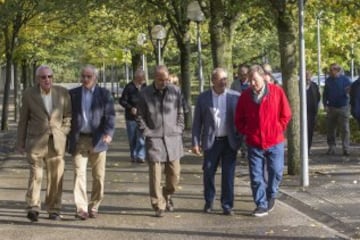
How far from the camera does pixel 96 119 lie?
9.80 m

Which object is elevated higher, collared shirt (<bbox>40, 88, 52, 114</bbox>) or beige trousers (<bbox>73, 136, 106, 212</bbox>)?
collared shirt (<bbox>40, 88, 52, 114</bbox>)

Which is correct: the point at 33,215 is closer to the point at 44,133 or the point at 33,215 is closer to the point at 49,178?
the point at 49,178

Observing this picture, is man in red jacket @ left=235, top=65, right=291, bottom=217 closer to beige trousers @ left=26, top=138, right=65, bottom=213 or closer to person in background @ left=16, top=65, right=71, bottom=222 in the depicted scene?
person in background @ left=16, top=65, right=71, bottom=222

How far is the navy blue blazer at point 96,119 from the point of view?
9789 millimetres

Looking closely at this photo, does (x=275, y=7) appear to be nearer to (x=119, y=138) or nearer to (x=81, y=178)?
(x=81, y=178)

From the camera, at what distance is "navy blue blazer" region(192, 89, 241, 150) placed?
10.0 meters

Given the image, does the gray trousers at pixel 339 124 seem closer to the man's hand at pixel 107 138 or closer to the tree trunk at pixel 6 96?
the man's hand at pixel 107 138

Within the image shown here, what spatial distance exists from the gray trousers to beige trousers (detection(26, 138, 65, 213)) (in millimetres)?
7734

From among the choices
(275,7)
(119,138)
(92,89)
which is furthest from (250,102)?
(119,138)

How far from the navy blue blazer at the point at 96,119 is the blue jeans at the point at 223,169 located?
1.27 meters

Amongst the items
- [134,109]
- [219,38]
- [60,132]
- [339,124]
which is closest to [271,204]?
[60,132]

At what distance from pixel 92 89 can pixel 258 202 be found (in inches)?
94.2

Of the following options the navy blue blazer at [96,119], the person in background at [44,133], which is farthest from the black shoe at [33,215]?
the navy blue blazer at [96,119]

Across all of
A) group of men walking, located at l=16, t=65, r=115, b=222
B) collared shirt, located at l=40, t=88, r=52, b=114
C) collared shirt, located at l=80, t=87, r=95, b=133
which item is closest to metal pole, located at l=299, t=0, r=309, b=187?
group of men walking, located at l=16, t=65, r=115, b=222
